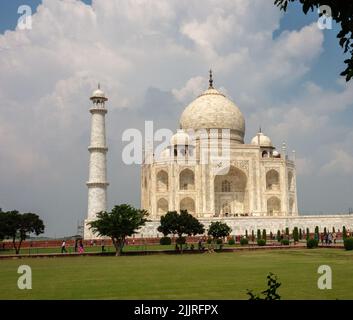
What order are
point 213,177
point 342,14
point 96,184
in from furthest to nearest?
point 213,177, point 96,184, point 342,14

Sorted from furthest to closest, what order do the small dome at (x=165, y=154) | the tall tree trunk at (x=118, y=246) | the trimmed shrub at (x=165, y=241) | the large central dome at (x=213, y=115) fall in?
1. the large central dome at (x=213, y=115)
2. the small dome at (x=165, y=154)
3. the trimmed shrub at (x=165, y=241)
4. the tall tree trunk at (x=118, y=246)

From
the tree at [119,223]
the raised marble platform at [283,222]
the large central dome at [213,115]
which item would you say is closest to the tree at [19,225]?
the tree at [119,223]

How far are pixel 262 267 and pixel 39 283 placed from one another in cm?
629

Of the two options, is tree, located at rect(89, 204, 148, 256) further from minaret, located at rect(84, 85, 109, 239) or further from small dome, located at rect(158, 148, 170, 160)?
small dome, located at rect(158, 148, 170, 160)

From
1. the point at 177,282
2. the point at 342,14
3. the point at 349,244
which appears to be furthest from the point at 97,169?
the point at 342,14

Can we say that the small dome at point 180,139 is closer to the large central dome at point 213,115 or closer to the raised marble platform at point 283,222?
the large central dome at point 213,115

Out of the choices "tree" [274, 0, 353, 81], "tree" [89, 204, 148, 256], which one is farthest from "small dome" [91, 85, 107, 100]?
"tree" [274, 0, 353, 81]

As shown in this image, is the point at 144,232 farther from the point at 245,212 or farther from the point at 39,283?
the point at 39,283

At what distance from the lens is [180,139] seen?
4162 cm

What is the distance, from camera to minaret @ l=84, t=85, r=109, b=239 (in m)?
35.5

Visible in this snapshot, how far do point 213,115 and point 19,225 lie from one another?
20541mm

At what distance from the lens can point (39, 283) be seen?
11375mm

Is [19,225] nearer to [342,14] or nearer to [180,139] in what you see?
[180,139]

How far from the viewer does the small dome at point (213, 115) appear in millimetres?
42906
